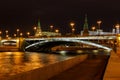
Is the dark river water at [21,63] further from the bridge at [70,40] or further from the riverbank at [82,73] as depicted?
the bridge at [70,40]

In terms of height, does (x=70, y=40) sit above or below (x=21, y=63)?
above

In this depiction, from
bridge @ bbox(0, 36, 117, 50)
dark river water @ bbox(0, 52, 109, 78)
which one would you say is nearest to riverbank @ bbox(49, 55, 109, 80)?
dark river water @ bbox(0, 52, 109, 78)

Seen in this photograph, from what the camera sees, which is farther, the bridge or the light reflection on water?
the bridge

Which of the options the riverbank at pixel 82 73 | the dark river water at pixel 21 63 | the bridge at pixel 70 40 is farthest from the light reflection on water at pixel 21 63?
the bridge at pixel 70 40

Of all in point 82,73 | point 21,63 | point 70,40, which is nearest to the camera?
point 82,73

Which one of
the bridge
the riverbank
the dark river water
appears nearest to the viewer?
the riverbank

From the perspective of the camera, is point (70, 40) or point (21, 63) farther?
point (70, 40)

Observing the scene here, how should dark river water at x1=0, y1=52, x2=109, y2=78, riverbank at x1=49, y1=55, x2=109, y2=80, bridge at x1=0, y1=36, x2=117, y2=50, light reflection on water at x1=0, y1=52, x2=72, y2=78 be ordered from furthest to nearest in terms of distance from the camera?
bridge at x1=0, y1=36, x2=117, y2=50 → light reflection on water at x1=0, y1=52, x2=72, y2=78 → dark river water at x1=0, y1=52, x2=109, y2=78 → riverbank at x1=49, y1=55, x2=109, y2=80

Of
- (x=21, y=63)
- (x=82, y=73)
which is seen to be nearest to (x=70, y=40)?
(x=21, y=63)

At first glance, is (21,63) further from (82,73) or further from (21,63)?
(82,73)

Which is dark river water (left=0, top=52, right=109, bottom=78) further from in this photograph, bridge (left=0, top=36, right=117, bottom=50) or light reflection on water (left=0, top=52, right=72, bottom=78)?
bridge (left=0, top=36, right=117, bottom=50)

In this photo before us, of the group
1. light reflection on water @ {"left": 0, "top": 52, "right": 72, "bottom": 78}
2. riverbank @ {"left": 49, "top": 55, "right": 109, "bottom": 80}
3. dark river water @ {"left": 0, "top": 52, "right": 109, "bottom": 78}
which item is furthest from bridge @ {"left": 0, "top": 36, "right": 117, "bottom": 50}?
riverbank @ {"left": 49, "top": 55, "right": 109, "bottom": 80}

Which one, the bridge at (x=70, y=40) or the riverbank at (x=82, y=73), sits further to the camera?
the bridge at (x=70, y=40)

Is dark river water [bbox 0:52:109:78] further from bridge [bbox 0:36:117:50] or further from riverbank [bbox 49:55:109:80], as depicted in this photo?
bridge [bbox 0:36:117:50]
